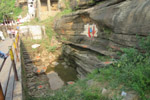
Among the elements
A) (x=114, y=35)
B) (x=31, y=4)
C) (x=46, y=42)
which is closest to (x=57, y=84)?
(x=114, y=35)

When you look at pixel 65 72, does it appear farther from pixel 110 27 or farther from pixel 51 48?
pixel 110 27

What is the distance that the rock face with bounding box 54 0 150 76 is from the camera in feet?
14.3

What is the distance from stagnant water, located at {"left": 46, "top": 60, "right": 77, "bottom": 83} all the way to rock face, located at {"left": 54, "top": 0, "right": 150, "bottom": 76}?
3.83 ft

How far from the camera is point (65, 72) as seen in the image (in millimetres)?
9633

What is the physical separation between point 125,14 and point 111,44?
74.3 inches

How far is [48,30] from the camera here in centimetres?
1523

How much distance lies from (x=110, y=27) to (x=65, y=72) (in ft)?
19.0

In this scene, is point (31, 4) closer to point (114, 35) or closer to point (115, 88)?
point (114, 35)

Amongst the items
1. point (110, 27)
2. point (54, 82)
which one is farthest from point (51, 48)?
point (110, 27)

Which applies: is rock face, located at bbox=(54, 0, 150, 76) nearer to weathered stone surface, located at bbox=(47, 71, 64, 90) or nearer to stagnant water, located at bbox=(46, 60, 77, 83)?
stagnant water, located at bbox=(46, 60, 77, 83)

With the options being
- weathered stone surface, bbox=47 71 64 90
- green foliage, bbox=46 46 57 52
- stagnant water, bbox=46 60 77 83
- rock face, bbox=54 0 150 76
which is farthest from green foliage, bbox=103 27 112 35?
green foliage, bbox=46 46 57 52

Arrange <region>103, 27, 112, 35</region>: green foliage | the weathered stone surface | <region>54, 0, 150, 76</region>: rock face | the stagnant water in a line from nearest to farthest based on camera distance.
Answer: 1. <region>54, 0, 150, 76</region>: rock face
2. <region>103, 27, 112, 35</region>: green foliage
3. the weathered stone surface
4. the stagnant water

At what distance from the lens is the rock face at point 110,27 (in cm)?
436

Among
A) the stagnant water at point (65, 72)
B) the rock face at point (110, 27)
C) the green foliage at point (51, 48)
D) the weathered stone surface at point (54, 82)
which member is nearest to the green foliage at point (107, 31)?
the rock face at point (110, 27)
